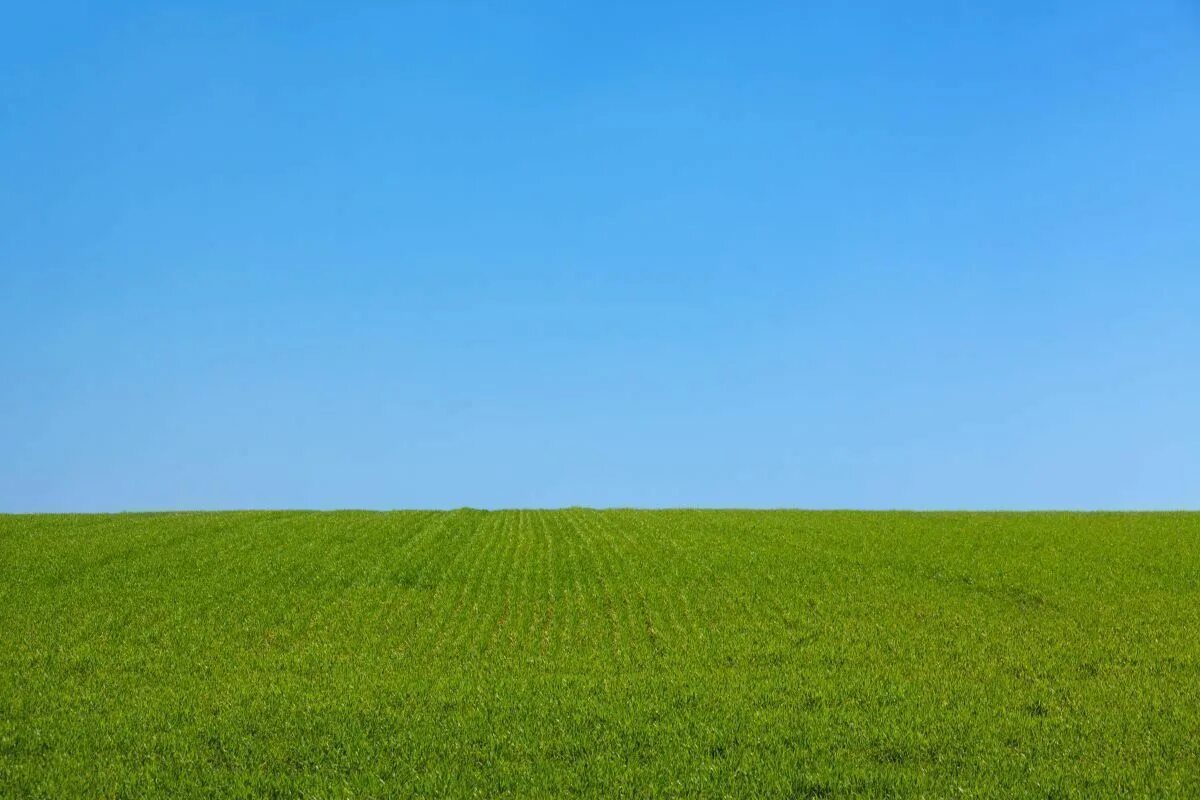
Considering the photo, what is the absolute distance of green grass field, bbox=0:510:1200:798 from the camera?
43.9 feet

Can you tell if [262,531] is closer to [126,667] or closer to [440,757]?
[126,667]

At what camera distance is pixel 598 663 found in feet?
67.1

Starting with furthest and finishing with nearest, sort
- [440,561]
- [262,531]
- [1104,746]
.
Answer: [262,531], [440,561], [1104,746]

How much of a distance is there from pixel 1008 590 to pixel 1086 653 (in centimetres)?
820

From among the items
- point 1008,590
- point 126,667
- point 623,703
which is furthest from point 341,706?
point 1008,590

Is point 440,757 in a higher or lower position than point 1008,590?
lower

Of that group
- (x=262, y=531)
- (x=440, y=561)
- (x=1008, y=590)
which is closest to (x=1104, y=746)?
(x=1008, y=590)

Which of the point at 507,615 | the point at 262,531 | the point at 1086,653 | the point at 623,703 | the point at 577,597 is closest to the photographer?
the point at 623,703

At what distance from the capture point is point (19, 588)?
29812 mm

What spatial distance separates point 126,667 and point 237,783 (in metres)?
9.89

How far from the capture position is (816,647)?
853 inches

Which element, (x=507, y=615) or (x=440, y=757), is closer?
(x=440, y=757)

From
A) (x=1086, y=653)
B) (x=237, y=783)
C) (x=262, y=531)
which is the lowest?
(x=237, y=783)

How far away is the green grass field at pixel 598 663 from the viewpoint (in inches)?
526
